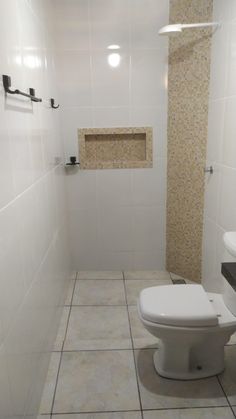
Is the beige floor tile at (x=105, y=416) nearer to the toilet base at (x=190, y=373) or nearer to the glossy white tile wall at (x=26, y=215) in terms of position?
the glossy white tile wall at (x=26, y=215)

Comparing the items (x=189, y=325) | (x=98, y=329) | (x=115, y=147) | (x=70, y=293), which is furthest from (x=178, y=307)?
(x=115, y=147)

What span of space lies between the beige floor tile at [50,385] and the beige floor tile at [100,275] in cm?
98

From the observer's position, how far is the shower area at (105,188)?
1.34 meters

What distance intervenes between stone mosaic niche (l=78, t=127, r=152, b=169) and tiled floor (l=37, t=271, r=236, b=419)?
3.79ft

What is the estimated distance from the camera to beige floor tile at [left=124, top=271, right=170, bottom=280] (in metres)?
2.78

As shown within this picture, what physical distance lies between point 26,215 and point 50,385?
0.93 metres

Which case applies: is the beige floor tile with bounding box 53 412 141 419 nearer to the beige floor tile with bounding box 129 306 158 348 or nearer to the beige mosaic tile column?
the beige floor tile with bounding box 129 306 158 348

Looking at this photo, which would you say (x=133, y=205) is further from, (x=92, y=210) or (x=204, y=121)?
(x=204, y=121)

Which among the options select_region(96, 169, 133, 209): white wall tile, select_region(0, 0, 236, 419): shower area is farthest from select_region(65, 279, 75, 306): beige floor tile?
select_region(96, 169, 133, 209): white wall tile

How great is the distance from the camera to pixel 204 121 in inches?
90.6

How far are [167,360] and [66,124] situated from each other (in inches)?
73.8

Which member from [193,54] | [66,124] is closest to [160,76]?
[193,54]

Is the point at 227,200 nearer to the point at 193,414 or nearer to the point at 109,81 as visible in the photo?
the point at 193,414

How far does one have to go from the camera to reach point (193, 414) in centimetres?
148
